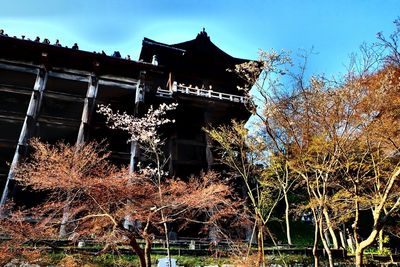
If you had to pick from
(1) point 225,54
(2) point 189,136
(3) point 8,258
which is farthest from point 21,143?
→ (1) point 225,54

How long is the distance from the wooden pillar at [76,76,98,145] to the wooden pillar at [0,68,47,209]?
8.43 feet

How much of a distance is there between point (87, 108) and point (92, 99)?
28.8 inches

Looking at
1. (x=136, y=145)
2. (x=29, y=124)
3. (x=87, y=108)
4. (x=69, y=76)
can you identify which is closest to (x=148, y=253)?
(x=136, y=145)

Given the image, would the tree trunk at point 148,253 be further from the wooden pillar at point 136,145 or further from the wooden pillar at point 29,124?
the wooden pillar at point 29,124

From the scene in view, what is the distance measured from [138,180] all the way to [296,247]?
24.4 feet

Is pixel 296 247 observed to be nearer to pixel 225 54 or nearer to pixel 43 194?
pixel 43 194

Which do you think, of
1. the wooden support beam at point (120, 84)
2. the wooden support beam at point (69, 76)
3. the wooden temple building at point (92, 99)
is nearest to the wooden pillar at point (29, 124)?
the wooden temple building at point (92, 99)

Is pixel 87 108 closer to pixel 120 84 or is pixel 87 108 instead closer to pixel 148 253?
pixel 120 84

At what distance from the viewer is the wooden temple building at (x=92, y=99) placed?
1780 centimetres

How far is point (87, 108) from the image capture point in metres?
18.1

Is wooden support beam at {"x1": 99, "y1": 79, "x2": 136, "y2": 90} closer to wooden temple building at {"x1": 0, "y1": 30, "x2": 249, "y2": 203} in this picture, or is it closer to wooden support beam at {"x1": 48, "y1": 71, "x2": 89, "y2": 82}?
wooden temple building at {"x1": 0, "y1": 30, "x2": 249, "y2": 203}

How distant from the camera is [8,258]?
8.56 meters

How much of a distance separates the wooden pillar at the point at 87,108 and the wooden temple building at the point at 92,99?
5cm

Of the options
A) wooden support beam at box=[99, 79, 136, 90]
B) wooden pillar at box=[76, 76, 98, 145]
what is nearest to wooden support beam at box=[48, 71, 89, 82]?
wooden pillar at box=[76, 76, 98, 145]
